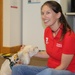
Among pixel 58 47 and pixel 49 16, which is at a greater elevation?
pixel 49 16

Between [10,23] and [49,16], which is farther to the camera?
[10,23]

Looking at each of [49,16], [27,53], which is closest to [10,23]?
[27,53]

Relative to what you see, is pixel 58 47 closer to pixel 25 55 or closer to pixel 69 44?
pixel 69 44

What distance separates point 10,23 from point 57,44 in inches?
98.2

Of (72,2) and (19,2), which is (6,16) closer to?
(19,2)

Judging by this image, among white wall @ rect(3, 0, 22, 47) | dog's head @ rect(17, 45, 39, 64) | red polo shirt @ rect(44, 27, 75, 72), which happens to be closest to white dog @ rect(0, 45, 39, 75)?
dog's head @ rect(17, 45, 39, 64)

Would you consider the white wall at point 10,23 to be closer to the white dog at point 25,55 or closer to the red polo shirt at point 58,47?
the white dog at point 25,55

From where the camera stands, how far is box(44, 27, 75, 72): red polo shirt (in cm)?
133

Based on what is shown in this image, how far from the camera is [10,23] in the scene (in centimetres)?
380

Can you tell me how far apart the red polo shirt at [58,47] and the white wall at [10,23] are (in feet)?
7.66

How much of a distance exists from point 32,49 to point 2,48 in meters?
2.38

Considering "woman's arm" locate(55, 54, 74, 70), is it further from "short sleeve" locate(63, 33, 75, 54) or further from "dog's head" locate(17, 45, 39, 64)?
"dog's head" locate(17, 45, 39, 64)

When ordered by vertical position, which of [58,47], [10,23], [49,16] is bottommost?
[58,47]

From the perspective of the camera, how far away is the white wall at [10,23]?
3.79 meters
